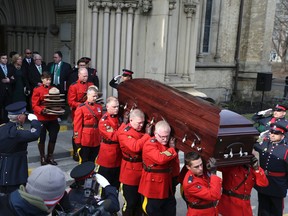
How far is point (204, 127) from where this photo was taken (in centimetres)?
344

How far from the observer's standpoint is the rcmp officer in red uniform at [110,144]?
4.50 m

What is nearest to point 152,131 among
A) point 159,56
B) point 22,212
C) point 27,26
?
point 22,212

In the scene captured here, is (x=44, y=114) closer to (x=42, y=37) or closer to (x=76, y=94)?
(x=76, y=94)

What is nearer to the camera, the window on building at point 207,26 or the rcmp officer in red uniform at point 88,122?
the rcmp officer in red uniform at point 88,122

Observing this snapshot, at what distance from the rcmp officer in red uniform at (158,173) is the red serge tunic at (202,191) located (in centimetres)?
38

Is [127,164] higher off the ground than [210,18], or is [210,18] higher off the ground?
[210,18]

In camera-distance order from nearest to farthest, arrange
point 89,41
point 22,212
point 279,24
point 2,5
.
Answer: point 22,212, point 89,41, point 2,5, point 279,24

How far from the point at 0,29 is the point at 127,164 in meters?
8.09

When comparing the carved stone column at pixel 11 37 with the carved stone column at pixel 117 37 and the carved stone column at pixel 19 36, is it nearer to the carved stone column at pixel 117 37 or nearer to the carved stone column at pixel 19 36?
the carved stone column at pixel 19 36

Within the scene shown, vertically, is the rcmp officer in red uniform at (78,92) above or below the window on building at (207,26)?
below

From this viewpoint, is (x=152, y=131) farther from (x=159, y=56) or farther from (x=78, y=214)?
(x=159, y=56)

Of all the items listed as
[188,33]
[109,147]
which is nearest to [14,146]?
[109,147]

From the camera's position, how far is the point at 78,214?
7.38ft

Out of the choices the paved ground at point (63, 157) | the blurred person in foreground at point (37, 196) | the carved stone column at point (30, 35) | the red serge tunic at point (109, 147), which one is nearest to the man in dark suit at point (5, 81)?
the paved ground at point (63, 157)
